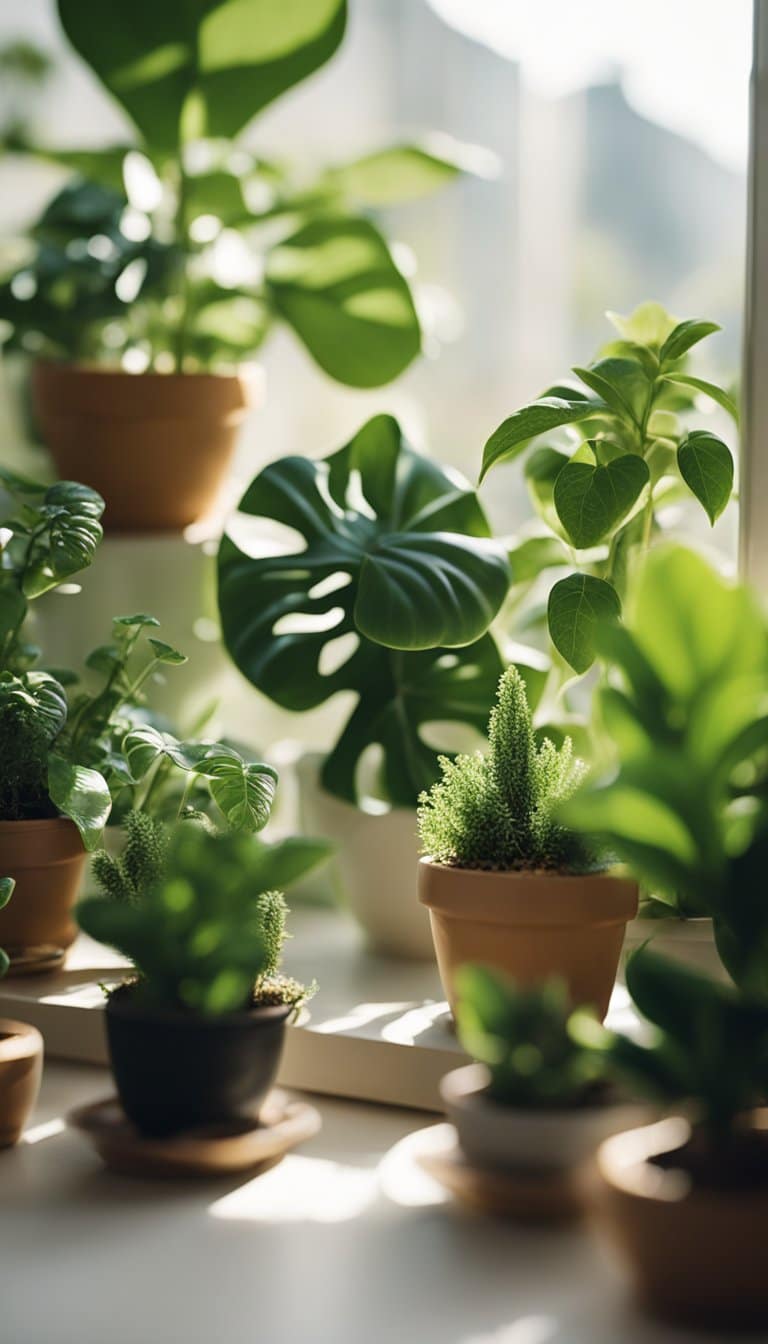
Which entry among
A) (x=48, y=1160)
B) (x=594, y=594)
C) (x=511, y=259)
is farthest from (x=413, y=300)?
(x=48, y=1160)

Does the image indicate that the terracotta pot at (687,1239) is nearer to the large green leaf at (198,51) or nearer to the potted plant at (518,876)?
the potted plant at (518,876)

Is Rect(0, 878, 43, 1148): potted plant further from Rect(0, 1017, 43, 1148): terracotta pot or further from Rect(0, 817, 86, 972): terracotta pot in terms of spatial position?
Rect(0, 817, 86, 972): terracotta pot

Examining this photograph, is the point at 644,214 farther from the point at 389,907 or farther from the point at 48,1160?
the point at 48,1160

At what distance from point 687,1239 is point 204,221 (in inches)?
59.5

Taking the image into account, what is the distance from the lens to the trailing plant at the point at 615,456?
3.65 feet

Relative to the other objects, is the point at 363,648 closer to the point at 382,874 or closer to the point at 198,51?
the point at 382,874

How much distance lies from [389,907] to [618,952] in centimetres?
42

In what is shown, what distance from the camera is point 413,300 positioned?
5.52 ft

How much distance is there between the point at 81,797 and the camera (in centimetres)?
115

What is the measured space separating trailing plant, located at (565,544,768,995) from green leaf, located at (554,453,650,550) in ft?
0.94

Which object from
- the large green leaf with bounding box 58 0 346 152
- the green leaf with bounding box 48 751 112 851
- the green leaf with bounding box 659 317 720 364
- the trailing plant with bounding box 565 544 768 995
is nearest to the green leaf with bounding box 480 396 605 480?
the green leaf with bounding box 659 317 720 364

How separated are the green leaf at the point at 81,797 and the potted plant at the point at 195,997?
0.54 feet

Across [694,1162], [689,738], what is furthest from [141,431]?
[694,1162]

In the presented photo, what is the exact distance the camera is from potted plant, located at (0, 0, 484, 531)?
1.60 meters
